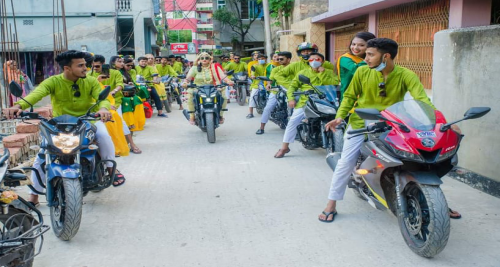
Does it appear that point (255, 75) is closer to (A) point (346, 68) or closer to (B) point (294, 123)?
(B) point (294, 123)

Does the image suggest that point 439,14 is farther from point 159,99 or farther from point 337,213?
point 159,99

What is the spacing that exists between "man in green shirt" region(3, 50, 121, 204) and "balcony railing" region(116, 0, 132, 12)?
21.8 m

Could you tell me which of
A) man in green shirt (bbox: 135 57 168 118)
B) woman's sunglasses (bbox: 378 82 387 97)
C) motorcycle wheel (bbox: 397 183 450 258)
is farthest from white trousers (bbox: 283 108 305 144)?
man in green shirt (bbox: 135 57 168 118)

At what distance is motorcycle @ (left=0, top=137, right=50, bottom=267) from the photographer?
3.32 m

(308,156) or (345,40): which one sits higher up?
(345,40)

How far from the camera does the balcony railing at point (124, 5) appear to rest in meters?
26.2

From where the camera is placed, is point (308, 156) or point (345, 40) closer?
point (308, 156)

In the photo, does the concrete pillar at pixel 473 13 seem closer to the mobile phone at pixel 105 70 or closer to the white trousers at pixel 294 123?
the white trousers at pixel 294 123

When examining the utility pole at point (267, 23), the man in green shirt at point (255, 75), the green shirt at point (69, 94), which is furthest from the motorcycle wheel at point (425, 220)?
the utility pole at point (267, 23)

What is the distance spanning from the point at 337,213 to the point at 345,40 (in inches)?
437

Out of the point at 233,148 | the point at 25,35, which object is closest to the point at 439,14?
the point at 233,148

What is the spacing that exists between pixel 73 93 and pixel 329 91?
11.6ft

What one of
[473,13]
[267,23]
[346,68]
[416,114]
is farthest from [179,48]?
[416,114]

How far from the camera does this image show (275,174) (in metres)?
7.03
